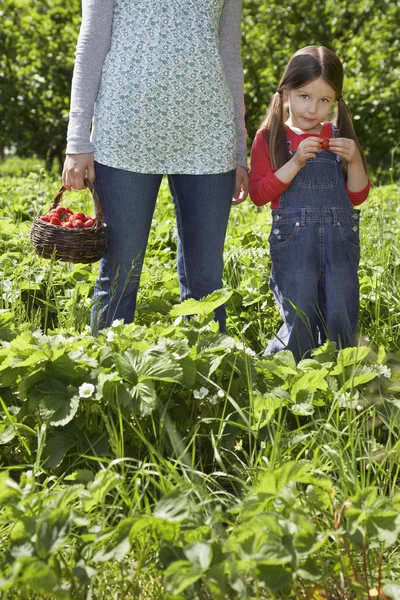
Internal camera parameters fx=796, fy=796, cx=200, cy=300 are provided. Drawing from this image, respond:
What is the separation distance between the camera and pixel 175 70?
8.34ft

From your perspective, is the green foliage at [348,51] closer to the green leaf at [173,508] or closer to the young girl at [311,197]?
the young girl at [311,197]

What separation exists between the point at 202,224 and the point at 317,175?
456 mm

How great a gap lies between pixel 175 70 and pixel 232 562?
1.60m

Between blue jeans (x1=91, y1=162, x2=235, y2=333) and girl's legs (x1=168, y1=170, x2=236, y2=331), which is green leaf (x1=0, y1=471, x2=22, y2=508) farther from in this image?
girl's legs (x1=168, y1=170, x2=236, y2=331)

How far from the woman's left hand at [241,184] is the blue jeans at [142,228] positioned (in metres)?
0.08

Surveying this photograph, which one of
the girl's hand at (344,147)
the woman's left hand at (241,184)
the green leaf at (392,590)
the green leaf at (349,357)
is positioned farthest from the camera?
the woman's left hand at (241,184)

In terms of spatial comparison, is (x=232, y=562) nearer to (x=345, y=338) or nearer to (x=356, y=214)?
(x=345, y=338)

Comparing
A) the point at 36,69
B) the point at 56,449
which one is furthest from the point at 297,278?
the point at 36,69

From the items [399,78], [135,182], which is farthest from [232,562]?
[399,78]

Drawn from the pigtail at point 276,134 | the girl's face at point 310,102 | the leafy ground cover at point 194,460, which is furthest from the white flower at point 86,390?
the girl's face at point 310,102

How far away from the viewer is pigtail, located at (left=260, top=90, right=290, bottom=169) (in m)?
2.80

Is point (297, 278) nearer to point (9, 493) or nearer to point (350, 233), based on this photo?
point (350, 233)

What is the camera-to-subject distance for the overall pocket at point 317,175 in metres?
2.79

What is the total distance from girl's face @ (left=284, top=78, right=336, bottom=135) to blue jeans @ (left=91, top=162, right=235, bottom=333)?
0.33 m
